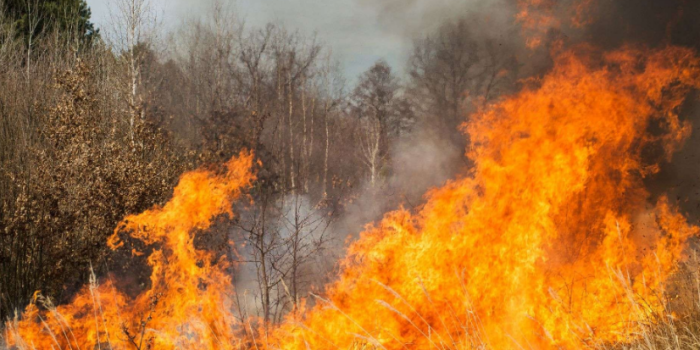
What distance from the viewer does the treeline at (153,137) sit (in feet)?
23.2

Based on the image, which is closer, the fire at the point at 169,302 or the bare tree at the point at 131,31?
the fire at the point at 169,302

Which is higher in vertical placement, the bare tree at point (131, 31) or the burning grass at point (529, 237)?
the bare tree at point (131, 31)

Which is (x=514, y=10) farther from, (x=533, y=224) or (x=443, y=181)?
(x=533, y=224)

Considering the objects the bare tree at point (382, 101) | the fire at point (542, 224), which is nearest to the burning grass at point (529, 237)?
the fire at point (542, 224)

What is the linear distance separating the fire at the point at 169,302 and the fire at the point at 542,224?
1049 mm

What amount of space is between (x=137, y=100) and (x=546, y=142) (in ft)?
39.6

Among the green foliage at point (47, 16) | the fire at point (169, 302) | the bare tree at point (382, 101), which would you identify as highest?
the green foliage at point (47, 16)

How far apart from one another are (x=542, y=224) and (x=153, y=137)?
779cm

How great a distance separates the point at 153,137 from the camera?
1012 centimetres

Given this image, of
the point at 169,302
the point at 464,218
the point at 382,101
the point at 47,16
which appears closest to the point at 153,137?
the point at 169,302

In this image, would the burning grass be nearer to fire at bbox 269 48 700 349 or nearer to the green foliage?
fire at bbox 269 48 700 349

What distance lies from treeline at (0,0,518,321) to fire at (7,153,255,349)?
1.71 ft

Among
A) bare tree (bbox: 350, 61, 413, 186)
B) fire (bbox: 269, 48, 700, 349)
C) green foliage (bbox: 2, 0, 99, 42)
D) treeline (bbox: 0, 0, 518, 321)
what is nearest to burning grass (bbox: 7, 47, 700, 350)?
fire (bbox: 269, 48, 700, 349)

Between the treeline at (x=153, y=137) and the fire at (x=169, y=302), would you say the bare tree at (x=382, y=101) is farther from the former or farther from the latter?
the fire at (x=169, y=302)
